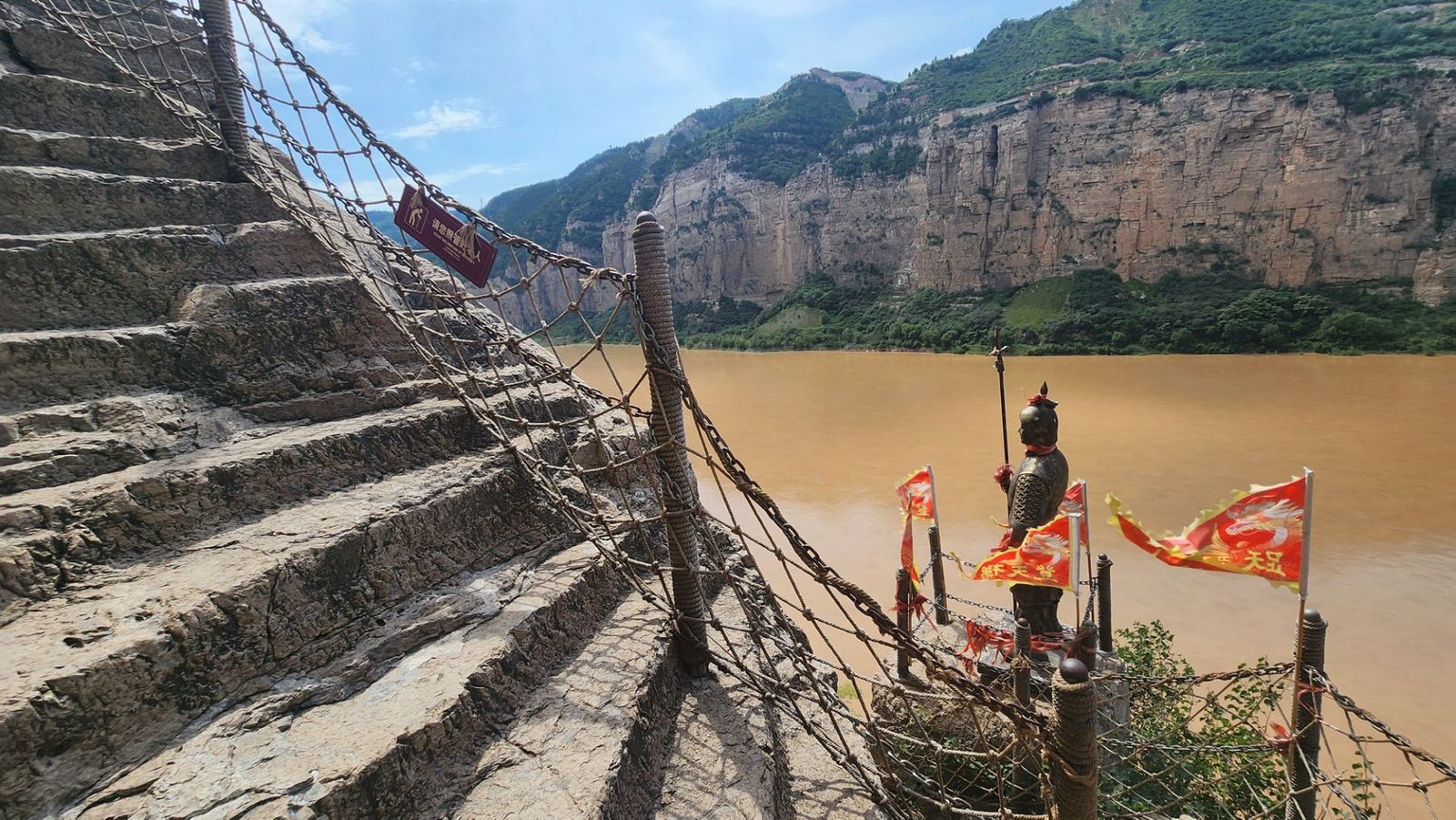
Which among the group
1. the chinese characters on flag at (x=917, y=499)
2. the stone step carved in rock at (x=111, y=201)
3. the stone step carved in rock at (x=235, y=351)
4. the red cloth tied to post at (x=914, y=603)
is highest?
the stone step carved in rock at (x=111, y=201)

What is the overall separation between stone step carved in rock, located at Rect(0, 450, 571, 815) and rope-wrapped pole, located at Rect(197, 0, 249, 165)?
2.60m

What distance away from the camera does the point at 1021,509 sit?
148 inches

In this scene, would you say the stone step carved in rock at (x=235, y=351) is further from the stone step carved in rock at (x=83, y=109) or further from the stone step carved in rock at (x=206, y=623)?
the stone step carved in rock at (x=83, y=109)

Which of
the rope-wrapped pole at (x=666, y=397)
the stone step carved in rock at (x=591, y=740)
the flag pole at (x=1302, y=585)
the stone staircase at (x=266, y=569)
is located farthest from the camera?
the flag pole at (x=1302, y=585)

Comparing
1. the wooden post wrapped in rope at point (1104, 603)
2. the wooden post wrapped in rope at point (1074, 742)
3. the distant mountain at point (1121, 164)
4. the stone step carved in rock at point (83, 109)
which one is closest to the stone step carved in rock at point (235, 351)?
the stone step carved in rock at point (83, 109)

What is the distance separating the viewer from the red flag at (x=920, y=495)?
456 centimetres

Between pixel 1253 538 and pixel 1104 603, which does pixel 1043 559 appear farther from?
pixel 1104 603

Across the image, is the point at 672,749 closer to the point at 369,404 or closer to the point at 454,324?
the point at 369,404

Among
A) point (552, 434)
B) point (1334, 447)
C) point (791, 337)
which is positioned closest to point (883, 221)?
point (791, 337)

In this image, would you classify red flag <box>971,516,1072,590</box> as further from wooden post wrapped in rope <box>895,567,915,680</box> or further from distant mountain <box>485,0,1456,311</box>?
distant mountain <box>485,0,1456,311</box>

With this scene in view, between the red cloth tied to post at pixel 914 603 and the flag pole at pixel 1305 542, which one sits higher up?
the flag pole at pixel 1305 542

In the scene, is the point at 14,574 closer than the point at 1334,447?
Yes

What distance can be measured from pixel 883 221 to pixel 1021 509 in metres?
41.4

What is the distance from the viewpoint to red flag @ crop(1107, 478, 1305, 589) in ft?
8.57
